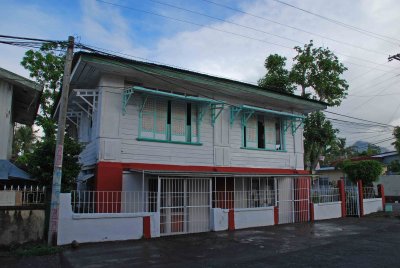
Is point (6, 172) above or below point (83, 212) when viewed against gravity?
above

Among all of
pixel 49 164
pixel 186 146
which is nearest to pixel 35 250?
pixel 49 164

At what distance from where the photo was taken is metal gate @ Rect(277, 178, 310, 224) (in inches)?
617

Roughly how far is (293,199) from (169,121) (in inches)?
261

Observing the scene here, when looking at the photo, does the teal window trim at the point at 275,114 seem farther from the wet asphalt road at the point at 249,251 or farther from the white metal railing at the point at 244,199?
the wet asphalt road at the point at 249,251

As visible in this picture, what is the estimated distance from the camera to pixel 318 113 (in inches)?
842

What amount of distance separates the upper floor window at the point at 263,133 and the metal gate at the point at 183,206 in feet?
9.99

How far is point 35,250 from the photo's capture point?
8.96 meters

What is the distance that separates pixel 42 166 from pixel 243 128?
7.77m

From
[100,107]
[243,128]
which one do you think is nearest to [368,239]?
[243,128]

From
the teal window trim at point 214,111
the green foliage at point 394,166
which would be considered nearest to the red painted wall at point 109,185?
the teal window trim at point 214,111

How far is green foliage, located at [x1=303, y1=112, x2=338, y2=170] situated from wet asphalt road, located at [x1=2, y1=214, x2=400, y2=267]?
8.67 meters

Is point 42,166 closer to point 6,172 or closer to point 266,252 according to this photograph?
point 6,172

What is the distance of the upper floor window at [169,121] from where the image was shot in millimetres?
12844

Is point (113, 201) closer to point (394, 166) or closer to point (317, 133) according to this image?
point (317, 133)
